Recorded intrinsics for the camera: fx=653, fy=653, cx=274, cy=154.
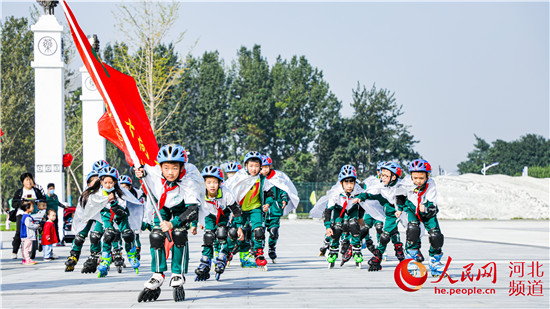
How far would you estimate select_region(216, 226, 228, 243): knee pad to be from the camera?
34.3ft

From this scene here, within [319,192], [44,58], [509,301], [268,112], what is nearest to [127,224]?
[509,301]

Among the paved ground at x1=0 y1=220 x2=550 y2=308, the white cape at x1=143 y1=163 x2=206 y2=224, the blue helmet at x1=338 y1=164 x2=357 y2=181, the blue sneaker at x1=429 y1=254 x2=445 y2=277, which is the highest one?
the blue helmet at x1=338 y1=164 x2=357 y2=181

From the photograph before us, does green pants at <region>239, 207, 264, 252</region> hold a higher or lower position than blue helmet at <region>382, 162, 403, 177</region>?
lower

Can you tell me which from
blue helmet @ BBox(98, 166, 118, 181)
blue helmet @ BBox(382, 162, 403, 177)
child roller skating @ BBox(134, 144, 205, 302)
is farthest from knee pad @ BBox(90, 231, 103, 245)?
blue helmet @ BBox(382, 162, 403, 177)

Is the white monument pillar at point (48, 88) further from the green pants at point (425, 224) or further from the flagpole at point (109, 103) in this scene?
the flagpole at point (109, 103)

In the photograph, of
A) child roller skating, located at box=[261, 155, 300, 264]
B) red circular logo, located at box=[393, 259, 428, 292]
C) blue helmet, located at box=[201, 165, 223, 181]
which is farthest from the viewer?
child roller skating, located at box=[261, 155, 300, 264]

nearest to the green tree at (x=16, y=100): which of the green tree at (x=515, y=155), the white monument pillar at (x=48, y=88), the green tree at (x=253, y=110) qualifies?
the green tree at (x=253, y=110)

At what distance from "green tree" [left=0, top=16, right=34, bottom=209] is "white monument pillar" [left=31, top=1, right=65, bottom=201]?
39593mm

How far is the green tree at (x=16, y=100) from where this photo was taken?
185 feet

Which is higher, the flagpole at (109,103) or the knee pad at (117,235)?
the flagpole at (109,103)

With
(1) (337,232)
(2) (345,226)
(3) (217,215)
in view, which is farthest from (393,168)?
(3) (217,215)

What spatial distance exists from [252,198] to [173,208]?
13.1 ft

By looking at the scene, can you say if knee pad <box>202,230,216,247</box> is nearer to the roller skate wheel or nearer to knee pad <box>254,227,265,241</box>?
knee pad <box>254,227,265,241</box>

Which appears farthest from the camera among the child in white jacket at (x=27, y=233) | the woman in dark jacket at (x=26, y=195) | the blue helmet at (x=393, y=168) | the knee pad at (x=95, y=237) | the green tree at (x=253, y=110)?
the green tree at (x=253, y=110)
